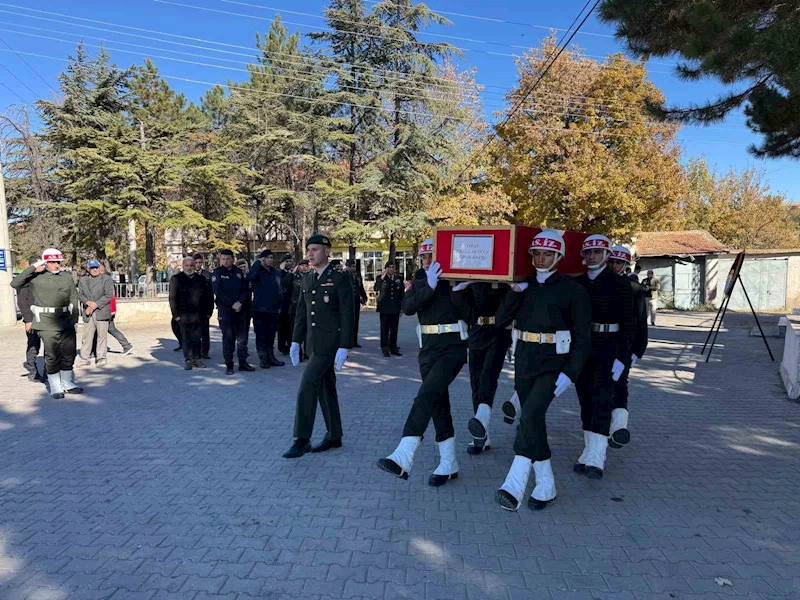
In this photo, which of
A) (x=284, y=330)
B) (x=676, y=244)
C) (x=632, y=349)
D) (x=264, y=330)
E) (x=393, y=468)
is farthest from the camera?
(x=676, y=244)

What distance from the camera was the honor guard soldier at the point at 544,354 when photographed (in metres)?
3.80

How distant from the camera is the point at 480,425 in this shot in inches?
191

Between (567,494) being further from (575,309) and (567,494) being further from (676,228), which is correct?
(676,228)

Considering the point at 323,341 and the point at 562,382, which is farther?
the point at 323,341

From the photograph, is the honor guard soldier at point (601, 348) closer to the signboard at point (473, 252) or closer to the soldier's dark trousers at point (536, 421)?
the soldier's dark trousers at point (536, 421)

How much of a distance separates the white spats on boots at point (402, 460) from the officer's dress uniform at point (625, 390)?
6.45ft

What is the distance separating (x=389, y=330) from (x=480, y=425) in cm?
618

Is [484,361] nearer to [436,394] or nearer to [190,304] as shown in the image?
[436,394]

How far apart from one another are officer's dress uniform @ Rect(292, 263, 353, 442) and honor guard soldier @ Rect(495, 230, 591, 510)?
1.72 m

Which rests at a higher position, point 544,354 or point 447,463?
point 544,354

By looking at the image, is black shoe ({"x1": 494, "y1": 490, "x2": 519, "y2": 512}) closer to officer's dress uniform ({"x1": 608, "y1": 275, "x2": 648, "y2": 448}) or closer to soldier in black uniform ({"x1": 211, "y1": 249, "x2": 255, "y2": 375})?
officer's dress uniform ({"x1": 608, "y1": 275, "x2": 648, "y2": 448})

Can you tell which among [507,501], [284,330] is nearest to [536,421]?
[507,501]

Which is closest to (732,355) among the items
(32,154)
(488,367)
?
(488,367)

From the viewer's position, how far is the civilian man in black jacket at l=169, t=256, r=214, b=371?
8953 millimetres
